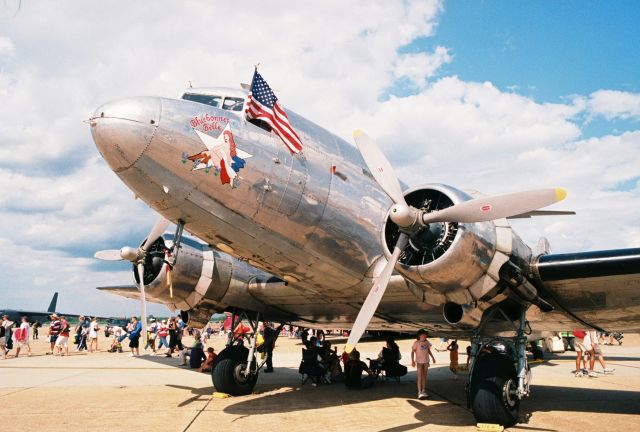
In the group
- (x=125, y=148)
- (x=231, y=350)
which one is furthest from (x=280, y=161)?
(x=231, y=350)

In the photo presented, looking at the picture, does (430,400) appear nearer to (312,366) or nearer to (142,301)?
(312,366)

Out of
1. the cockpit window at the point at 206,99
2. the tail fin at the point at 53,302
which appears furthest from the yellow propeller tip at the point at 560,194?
the tail fin at the point at 53,302

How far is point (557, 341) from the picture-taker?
25.5 m

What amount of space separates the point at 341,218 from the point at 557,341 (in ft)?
74.0

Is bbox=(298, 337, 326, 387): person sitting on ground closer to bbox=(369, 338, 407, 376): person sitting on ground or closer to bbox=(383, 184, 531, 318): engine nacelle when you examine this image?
bbox=(369, 338, 407, 376): person sitting on ground

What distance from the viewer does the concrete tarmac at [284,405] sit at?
7.18 m

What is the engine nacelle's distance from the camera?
6.68 m

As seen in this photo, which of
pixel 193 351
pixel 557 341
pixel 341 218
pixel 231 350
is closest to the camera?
pixel 341 218

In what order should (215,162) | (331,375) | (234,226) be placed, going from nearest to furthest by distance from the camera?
(215,162) < (234,226) < (331,375)

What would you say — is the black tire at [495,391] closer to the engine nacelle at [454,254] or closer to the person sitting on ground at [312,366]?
the engine nacelle at [454,254]

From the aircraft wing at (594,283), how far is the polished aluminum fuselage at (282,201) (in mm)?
549

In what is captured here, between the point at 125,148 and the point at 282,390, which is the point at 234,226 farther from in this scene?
the point at 282,390

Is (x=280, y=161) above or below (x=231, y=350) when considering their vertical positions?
above

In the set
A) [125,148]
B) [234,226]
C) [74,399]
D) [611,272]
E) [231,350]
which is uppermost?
[125,148]
